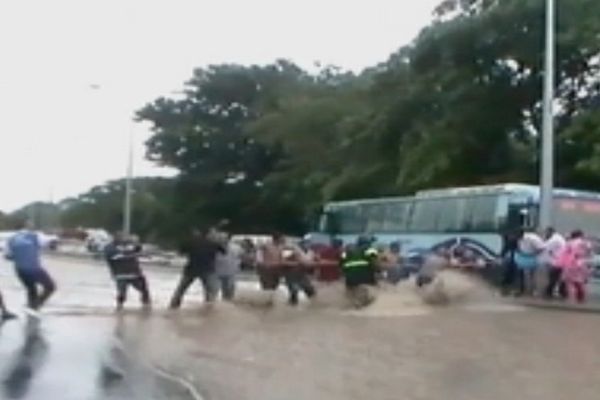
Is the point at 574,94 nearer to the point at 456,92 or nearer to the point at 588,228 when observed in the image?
the point at 456,92

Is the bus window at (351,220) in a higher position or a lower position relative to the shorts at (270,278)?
higher

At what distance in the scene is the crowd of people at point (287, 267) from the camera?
71.1 feet

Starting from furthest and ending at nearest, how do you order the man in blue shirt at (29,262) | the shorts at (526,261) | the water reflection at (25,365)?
the shorts at (526,261) → the man in blue shirt at (29,262) → the water reflection at (25,365)

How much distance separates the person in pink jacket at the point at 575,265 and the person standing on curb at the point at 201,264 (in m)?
7.10

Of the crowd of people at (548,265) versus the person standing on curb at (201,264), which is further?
the crowd of people at (548,265)

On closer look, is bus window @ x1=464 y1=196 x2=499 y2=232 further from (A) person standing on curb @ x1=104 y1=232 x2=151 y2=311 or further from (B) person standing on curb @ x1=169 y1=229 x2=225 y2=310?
(A) person standing on curb @ x1=104 y1=232 x2=151 y2=311

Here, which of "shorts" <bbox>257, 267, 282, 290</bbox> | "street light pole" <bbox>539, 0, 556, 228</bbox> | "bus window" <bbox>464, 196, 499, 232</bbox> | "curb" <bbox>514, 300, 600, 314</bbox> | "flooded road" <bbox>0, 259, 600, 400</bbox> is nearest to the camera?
"flooded road" <bbox>0, 259, 600, 400</bbox>

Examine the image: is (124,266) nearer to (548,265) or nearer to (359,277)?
(359,277)

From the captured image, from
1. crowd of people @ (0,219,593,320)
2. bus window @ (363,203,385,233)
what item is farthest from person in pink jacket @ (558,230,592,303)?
bus window @ (363,203,385,233)

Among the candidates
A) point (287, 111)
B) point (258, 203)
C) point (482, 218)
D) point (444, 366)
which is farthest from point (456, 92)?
point (444, 366)

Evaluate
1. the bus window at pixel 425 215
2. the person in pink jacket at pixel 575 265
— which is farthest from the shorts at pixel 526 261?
the bus window at pixel 425 215

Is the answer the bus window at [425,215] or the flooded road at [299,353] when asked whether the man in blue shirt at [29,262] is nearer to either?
the flooded road at [299,353]

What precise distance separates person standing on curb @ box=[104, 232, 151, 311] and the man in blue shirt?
2.15m

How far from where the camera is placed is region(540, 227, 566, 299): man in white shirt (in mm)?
26438
